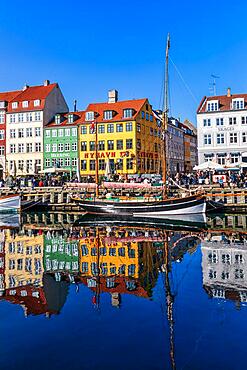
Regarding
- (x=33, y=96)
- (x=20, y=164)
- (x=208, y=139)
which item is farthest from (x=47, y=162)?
(x=208, y=139)

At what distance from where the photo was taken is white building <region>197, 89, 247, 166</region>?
54938mm

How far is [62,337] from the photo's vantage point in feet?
30.6

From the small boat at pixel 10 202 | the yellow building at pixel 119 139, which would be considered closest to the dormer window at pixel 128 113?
the yellow building at pixel 119 139

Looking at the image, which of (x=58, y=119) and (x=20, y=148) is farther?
(x=20, y=148)

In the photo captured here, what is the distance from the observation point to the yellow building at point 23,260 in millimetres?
15126

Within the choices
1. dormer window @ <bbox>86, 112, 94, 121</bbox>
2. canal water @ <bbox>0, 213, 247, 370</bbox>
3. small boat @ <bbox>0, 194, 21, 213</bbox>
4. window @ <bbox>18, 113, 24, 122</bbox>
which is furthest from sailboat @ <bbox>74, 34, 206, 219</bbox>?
window @ <bbox>18, 113, 24, 122</bbox>

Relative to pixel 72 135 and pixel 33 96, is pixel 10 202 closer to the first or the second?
pixel 72 135

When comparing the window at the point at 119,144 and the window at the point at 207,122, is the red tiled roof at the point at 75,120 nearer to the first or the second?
the window at the point at 119,144

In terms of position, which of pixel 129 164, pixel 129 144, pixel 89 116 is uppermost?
pixel 89 116

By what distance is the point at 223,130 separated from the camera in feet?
183

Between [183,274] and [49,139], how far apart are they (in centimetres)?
5275

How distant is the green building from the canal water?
40453 mm

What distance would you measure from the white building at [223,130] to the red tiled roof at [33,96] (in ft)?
87.9

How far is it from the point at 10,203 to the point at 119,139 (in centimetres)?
2306
